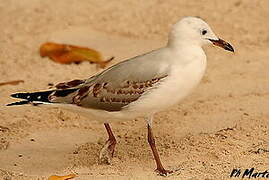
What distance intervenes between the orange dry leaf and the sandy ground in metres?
0.09

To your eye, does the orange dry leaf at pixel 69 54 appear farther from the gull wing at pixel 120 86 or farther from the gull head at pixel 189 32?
the gull head at pixel 189 32

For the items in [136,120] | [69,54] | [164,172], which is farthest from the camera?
[69,54]

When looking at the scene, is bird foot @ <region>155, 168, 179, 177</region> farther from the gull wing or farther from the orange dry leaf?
the orange dry leaf

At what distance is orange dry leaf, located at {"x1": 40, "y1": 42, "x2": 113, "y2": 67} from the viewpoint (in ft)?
20.6

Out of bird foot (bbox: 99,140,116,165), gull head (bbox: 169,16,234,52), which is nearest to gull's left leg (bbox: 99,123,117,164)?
bird foot (bbox: 99,140,116,165)

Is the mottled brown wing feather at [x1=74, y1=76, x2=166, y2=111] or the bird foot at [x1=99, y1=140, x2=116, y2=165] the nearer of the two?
the mottled brown wing feather at [x1=74, y1=76, x2=166, y2=111]

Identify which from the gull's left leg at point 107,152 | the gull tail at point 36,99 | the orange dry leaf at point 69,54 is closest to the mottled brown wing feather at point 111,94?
the gull tail at point 36,99

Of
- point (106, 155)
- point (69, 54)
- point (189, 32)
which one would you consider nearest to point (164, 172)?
point (106, 155)

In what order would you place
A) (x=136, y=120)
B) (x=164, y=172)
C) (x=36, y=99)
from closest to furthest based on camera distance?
(x=164, y=172) → (x=36, y=99) → (x=136, y=120)

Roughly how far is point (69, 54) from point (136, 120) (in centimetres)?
127

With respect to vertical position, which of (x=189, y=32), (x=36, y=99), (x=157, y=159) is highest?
(x=189, y=32)

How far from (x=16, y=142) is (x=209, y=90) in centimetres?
158

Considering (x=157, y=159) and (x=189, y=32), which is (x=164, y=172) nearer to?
(x=157, y=159)

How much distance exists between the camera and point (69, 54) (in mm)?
6297
